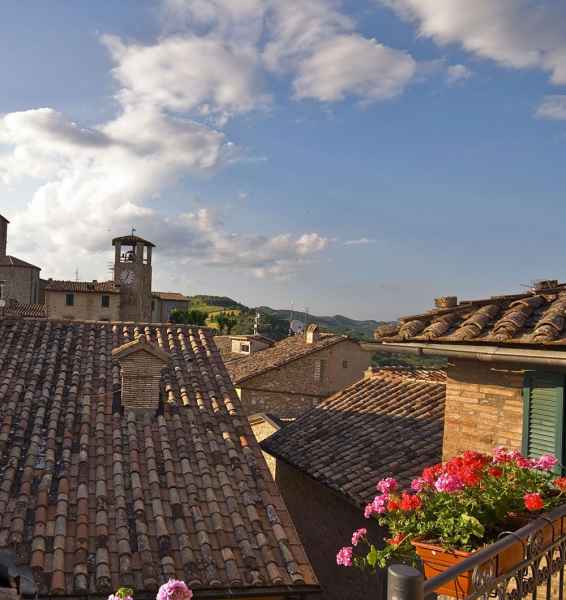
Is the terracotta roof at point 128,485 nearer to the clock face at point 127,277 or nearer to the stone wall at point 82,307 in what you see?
the clock face at point 127,277

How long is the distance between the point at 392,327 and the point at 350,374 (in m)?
20.2

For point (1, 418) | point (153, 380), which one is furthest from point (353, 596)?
point (1, 418)

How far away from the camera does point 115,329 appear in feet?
40.2

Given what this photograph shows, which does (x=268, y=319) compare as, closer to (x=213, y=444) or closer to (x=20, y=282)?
(x=20, y=282)

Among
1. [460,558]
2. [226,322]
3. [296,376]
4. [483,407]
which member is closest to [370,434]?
[483,407]

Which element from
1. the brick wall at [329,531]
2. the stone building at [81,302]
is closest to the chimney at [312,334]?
the brick wall at [329,531]

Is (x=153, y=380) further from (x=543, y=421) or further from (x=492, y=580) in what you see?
(x=492, y=580)

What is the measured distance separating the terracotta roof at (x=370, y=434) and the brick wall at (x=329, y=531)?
0.47 m

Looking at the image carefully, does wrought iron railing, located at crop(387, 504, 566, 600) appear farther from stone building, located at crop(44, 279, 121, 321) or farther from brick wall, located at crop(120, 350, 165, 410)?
stone building, located at crop(44, 279, 121, 321)

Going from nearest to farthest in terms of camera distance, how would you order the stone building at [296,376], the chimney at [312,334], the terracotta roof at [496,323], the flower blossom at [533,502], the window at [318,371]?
the flower blossom at [533,502], the terracotta roof at [496,323], the stone building at [296,376], the window at [318,371], the chimney at [312,334]

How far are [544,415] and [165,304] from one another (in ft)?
186

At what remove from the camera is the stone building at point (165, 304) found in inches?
2243

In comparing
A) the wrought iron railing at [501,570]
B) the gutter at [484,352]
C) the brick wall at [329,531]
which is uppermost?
the gutter at [484,352]

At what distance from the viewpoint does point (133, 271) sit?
44500 mm
